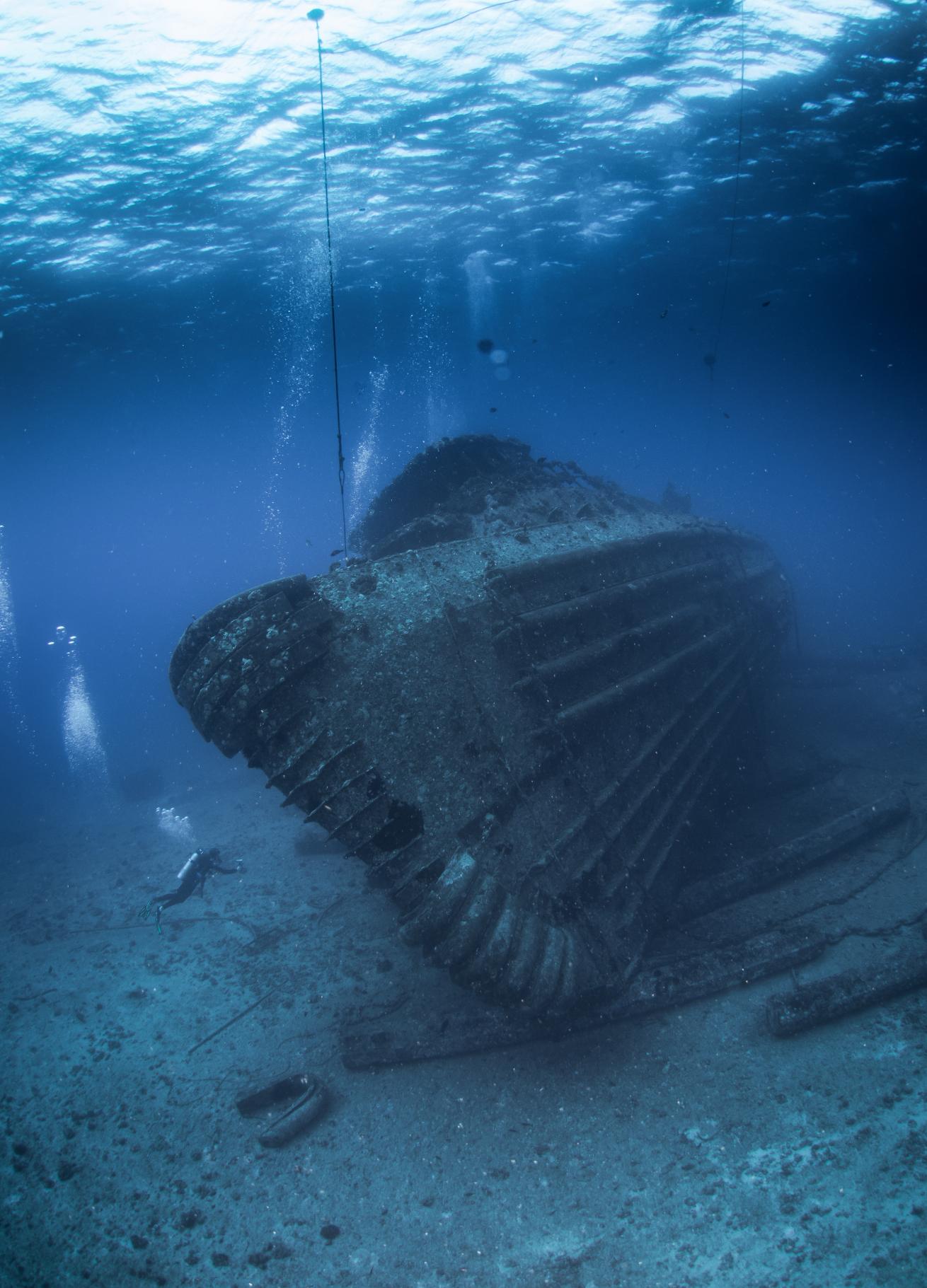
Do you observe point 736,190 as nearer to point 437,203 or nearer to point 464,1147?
point 437,203

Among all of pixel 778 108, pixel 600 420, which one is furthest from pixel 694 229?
pixel 600 420

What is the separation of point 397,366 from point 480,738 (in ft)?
106

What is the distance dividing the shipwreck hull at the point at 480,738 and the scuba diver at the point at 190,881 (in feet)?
20.3

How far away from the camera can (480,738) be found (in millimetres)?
4340

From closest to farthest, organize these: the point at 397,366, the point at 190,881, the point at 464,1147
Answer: the point at 464,1147 < the point at 190,881 < the point at 397,366

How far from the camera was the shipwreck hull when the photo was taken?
3.79 m

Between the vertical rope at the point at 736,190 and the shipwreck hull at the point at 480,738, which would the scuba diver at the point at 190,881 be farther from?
the vertical rope at the point at 736,190

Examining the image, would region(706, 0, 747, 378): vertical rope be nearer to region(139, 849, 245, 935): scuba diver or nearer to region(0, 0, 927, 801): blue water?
region(0, 0, 927, 801): blue water

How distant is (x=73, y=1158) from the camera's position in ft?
14.5

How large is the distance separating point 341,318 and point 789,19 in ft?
53.2

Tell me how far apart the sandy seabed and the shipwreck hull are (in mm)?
872

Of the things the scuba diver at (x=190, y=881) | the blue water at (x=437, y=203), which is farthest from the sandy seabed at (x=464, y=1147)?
the blue water at (x=437, y=203)

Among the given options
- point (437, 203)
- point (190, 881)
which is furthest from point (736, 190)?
point (190, 881)

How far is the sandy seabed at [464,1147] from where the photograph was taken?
303 cm
